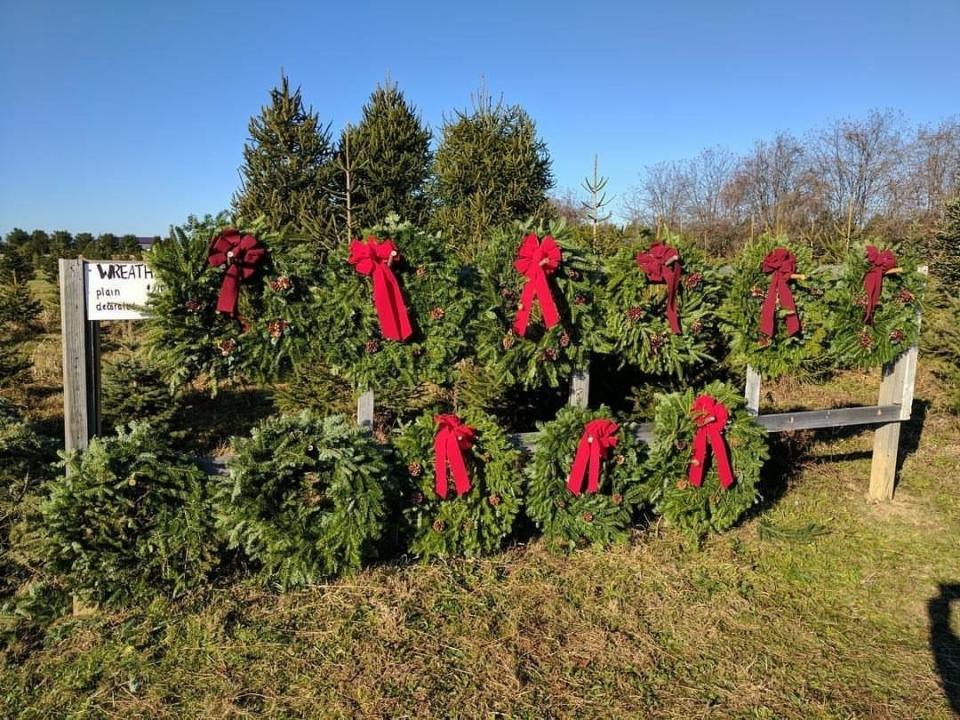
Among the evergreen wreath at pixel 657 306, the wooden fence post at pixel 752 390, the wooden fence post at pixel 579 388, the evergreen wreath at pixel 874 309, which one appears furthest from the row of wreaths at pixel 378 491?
the evergreen wreath at pixel 874 309

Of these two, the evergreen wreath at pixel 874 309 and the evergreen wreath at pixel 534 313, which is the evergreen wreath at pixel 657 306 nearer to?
the evergreen wreath at pixel 534 313

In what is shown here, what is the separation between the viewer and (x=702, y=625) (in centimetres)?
341

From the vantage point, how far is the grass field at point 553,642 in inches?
110

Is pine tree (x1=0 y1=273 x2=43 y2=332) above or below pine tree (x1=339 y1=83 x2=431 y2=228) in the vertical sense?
below

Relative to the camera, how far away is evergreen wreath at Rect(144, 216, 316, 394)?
3.30 metres

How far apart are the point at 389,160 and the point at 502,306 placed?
Result: 823 centimetres

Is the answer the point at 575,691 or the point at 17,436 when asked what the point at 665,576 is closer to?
the point at 575,691

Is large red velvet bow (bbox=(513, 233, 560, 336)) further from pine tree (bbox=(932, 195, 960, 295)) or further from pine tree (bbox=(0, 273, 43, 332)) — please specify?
pine tree (bbox=(0, 273, 43, 332))

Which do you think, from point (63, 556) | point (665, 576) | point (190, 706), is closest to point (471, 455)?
point (665, 576)

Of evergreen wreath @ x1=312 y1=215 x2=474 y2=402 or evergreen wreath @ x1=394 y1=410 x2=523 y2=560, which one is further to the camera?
evergreen wreath @ x1=394 y1=410 x2=523 y2=560

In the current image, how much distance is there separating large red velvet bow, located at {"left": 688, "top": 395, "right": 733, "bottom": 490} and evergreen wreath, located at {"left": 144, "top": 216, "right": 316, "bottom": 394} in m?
2.42

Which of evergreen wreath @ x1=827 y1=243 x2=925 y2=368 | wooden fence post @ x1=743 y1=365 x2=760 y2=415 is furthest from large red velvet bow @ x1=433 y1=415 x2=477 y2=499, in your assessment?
evergreen wreath @ x1=827 y1=243 x2=925 y2=368

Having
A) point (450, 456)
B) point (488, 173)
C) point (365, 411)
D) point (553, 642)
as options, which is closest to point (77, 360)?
point (365, 411)

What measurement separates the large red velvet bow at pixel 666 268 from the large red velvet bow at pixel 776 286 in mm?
651
